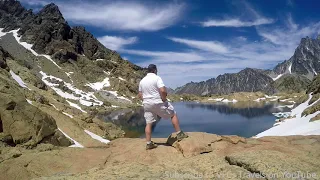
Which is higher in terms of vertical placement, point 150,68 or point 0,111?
point 150,68

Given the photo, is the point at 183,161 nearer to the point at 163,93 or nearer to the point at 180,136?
the point at 180,136

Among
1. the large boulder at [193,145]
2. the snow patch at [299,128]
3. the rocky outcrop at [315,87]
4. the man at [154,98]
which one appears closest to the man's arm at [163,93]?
the man at [154,98]

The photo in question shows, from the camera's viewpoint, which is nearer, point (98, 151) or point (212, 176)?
point (212, 176)

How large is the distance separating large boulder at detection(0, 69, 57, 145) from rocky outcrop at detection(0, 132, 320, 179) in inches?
46.3

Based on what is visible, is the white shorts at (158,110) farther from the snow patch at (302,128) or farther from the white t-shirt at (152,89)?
the snow patch at (302,128)

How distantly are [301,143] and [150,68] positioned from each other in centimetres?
774

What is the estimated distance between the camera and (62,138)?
51.8 ft

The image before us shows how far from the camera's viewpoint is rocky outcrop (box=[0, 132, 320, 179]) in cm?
789

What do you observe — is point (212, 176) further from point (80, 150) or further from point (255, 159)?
point (80, 150)

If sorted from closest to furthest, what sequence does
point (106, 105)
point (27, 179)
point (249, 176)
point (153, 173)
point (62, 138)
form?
point (249, 176) → point (153, 173) → point (27, 179) → point (62, 138) → point (106, 105)

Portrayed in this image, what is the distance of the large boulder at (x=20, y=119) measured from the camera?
13.0 metres

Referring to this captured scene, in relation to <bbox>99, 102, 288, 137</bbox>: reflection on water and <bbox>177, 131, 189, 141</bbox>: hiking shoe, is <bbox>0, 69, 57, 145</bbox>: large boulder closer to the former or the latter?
<bbox>177, 131, 189, 141</bbox>: hiking shoe

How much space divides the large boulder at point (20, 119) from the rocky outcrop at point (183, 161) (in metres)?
1.18

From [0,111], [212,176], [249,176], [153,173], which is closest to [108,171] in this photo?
[153,173]
